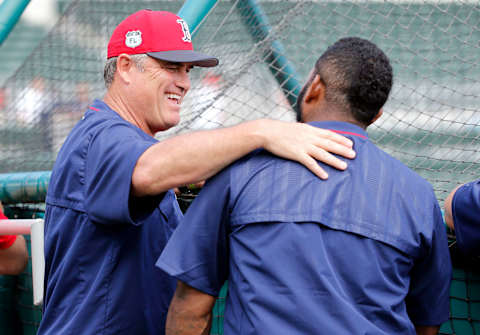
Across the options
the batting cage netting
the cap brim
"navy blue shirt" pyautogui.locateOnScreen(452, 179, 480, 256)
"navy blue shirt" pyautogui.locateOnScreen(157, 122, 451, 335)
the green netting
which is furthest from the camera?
the green netting

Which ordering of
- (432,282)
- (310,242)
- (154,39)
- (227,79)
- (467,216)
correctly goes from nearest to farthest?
(310,242)
(432,282)
(467,216)
(154,39)
(227,79)

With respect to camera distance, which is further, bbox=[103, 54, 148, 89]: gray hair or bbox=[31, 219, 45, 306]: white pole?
bbox=[103, 54, 148, 89]: gray hair

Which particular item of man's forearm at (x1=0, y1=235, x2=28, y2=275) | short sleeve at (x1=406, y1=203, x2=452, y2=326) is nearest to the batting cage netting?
man's forearm at (x1=0, y1=235, x2=28, y2=275)

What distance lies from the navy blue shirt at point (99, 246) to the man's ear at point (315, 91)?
16.4 inches

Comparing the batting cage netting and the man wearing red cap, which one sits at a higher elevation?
the man wearing red cap

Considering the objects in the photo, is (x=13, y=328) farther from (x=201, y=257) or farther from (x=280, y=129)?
(x=280, y=129)

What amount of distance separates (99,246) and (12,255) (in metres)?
0.92

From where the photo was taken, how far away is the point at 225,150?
1.25 metres

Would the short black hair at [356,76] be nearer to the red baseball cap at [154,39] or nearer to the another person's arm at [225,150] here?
the another person's arm at [225,150]

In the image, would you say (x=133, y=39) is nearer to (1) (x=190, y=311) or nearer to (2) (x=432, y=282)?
(1) (x=190, y=311)

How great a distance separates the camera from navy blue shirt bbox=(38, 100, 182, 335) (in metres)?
1.35

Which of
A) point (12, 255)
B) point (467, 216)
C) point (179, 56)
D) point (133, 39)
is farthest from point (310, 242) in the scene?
point (12, 255)

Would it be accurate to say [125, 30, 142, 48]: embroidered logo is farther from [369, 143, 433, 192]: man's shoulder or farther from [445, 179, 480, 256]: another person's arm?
[445, 179, 480, 256]: another person's arm

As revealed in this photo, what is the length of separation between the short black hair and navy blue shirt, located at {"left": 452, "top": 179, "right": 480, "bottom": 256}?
389 millimetres
